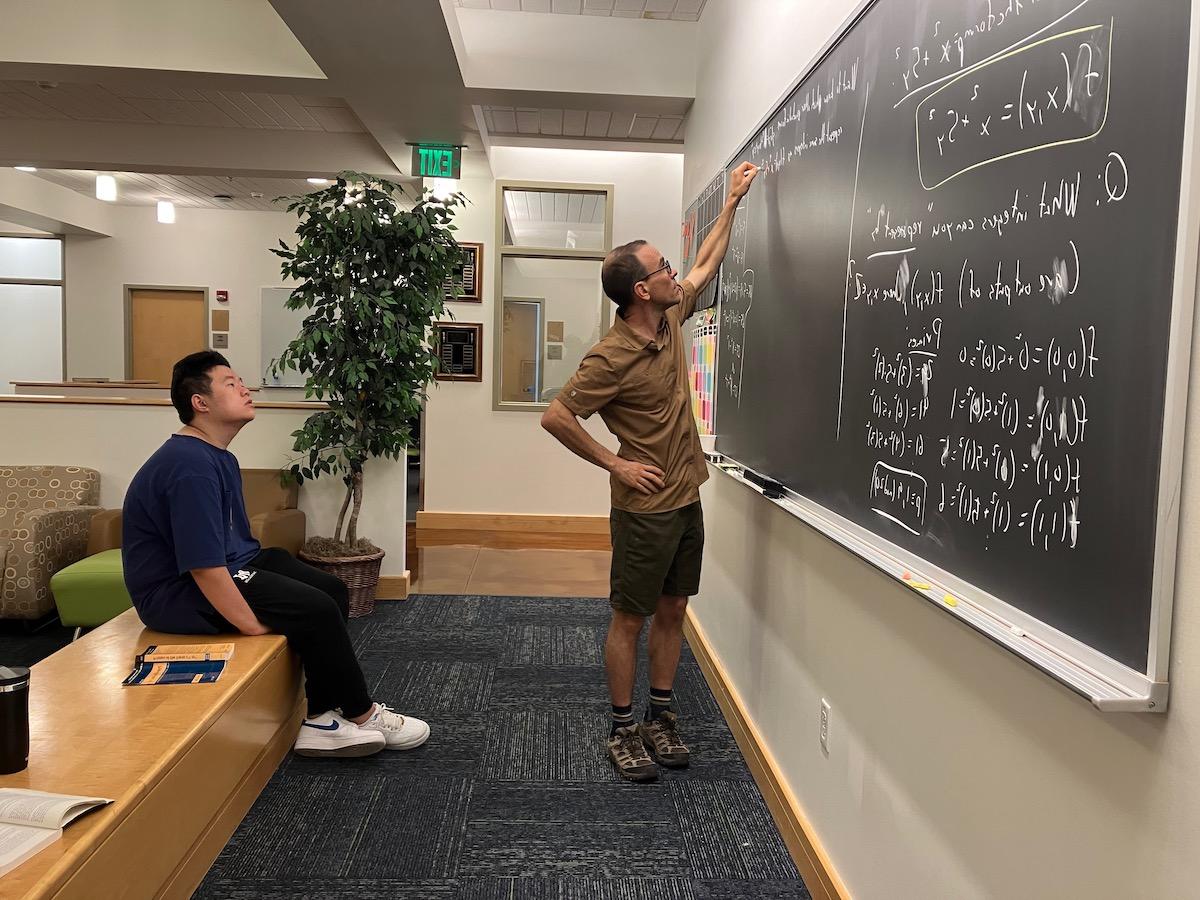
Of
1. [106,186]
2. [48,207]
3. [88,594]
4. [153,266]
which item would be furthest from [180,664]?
[153,266]

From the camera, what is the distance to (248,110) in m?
5.39

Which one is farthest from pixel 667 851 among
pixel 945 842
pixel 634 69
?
pixel 634 69

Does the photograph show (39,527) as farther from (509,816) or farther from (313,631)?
(509,816)

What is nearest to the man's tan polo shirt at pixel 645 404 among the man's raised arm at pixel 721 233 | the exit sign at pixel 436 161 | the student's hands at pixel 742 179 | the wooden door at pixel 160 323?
the man's raised arm at pixel 721 233

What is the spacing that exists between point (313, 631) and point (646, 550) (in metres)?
1.05

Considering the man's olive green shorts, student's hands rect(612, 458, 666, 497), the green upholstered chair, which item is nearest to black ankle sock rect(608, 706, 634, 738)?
the man's olive green shorts

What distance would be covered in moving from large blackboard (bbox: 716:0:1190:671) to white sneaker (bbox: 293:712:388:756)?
1630 millimetres

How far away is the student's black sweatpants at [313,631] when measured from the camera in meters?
2.53

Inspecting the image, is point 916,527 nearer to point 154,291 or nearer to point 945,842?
point 945,842

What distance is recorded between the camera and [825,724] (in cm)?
199

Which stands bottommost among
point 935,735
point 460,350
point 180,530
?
point 935,735

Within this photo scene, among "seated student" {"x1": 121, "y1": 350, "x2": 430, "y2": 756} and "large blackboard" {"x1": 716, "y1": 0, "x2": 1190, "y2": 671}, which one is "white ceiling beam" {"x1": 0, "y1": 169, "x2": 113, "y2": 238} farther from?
"large blackboard" {"x1": 716, "y1": 0, "x2": 1190, "y2": 671}

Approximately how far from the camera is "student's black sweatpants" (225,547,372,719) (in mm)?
2533

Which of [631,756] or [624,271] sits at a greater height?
[624,271]
